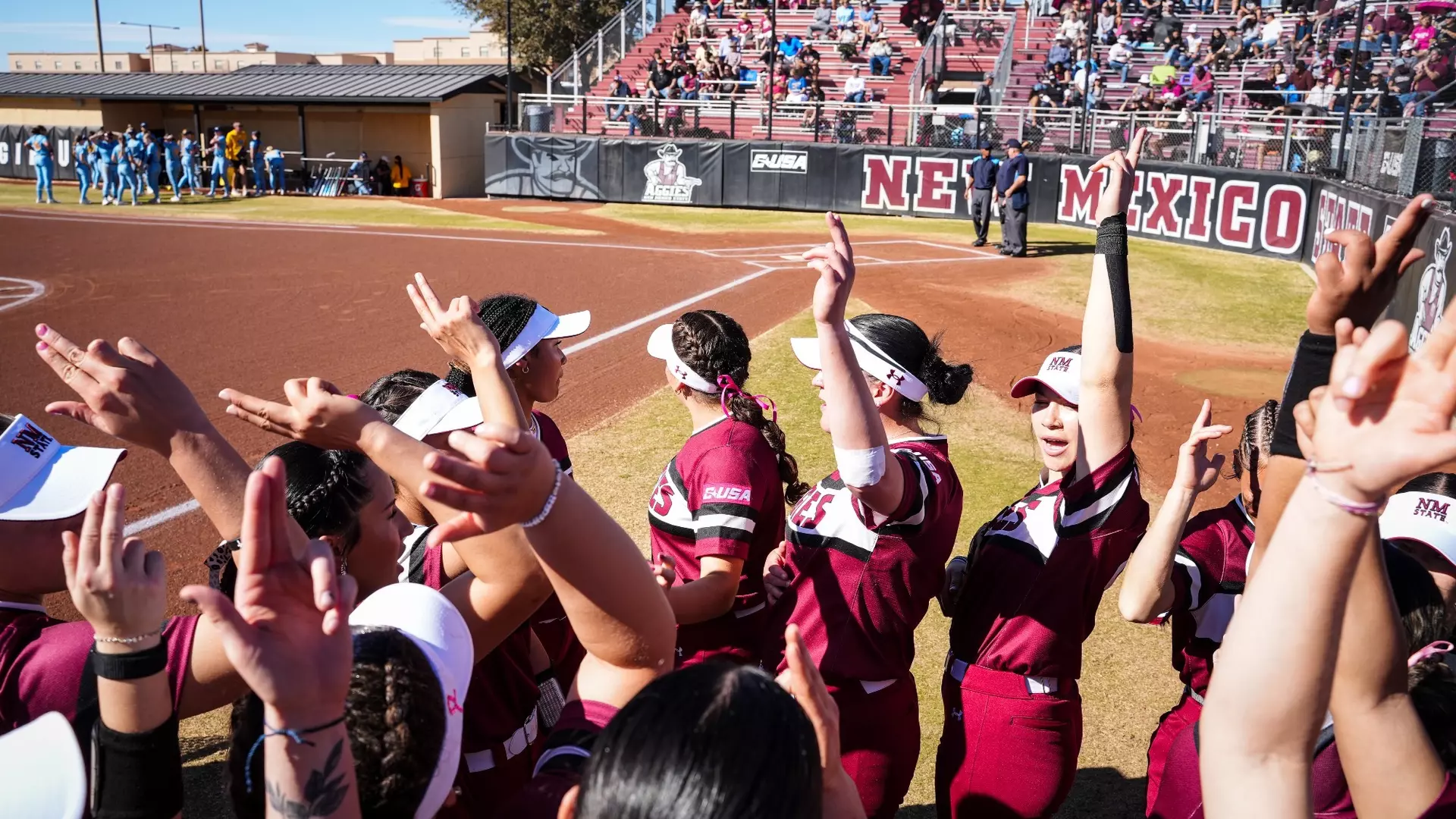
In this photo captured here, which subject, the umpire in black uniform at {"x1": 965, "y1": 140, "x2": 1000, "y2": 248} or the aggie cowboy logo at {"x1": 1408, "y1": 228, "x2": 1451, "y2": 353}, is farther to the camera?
the umpire in black uniform at {"x1": 965, "y1": 140, "x2": 1000, "y2": 248}

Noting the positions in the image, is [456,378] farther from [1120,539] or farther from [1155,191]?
[1155,191]

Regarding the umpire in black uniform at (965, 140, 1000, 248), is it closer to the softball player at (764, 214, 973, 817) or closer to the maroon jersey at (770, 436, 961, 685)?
the softball player at (764, 214, 973, 817)

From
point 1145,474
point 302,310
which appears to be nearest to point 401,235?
point 302,310

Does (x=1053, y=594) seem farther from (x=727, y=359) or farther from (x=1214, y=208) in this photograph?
(x=1214, y=208)

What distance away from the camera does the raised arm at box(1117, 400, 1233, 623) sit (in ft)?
9.09

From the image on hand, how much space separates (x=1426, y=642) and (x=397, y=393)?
3.03 metres

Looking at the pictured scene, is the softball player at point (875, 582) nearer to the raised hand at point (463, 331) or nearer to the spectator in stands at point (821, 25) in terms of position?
the raised hand at point (463, 331)

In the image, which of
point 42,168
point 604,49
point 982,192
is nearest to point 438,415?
point 982,192

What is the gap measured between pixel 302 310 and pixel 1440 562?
13.5 meters

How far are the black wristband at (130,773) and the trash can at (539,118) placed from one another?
96.4 feet

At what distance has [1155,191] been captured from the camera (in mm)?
20938

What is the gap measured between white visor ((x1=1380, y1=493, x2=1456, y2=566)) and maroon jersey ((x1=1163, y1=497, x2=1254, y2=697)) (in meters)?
0.43

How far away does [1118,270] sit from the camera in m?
2.94

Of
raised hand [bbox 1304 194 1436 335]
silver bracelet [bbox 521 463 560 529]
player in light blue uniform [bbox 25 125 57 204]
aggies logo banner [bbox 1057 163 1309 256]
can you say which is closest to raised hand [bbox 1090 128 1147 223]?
raised hand [bbox 1304 194 1436 335]
